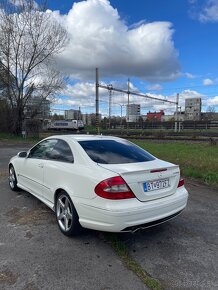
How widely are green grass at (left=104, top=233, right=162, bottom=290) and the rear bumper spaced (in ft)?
1.15

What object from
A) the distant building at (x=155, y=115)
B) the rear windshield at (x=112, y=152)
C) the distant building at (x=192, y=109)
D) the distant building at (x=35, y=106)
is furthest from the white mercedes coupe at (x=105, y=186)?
the distant building at (x=155, y=115)

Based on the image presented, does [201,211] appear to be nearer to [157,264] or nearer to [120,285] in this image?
[157,264]

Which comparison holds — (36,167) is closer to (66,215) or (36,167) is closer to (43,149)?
(43,149)

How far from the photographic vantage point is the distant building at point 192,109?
287 ft

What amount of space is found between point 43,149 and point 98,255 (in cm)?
251

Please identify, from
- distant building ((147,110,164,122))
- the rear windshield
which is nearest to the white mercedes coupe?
the rear windshield

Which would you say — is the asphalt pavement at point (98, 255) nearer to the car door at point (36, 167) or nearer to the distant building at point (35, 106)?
the car door at point (36, 167)

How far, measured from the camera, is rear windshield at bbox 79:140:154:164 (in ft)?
13.6

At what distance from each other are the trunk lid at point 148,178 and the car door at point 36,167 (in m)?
1.61

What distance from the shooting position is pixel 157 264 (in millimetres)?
3295

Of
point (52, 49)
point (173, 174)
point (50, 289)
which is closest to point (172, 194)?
point (173, 174)

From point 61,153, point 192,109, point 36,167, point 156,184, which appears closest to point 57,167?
point 61,153

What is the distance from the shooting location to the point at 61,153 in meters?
4.61

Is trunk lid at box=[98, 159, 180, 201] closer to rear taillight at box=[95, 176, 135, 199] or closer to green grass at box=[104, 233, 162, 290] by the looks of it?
rear taillight at box=[95, 176, 135, 199]
